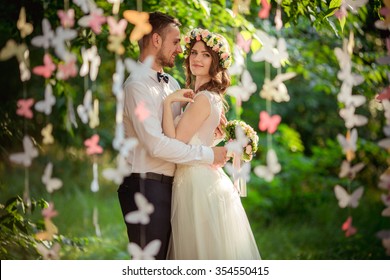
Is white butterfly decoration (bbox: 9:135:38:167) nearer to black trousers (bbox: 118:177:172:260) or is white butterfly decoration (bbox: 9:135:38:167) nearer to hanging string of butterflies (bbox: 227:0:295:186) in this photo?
black trousers (bbox: 118:177:172:260)

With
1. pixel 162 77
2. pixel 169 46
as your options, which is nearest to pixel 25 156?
pixel 162 77

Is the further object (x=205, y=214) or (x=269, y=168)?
(x=205, y=214)

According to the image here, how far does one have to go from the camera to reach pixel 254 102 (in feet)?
27.4

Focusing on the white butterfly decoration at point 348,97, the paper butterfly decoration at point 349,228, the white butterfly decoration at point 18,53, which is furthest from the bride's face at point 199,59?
the paper butterfly decoration at point 349,228

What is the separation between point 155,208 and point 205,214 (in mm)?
248

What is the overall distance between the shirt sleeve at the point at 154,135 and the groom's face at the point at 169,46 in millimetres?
214

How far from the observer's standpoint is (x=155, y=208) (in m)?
3.01

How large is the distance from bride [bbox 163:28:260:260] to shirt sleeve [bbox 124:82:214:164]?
0.06 meters

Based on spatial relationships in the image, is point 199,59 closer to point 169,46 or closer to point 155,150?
point 169,46

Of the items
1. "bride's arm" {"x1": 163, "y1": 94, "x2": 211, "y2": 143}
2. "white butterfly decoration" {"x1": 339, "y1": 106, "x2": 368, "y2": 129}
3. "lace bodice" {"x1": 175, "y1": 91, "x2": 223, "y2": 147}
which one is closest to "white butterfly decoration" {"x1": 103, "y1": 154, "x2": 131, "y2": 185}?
"bride's arm" {"x1": 163, "y1": 94, "x2": 211, "y2": 143}

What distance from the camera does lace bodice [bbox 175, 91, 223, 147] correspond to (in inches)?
122
